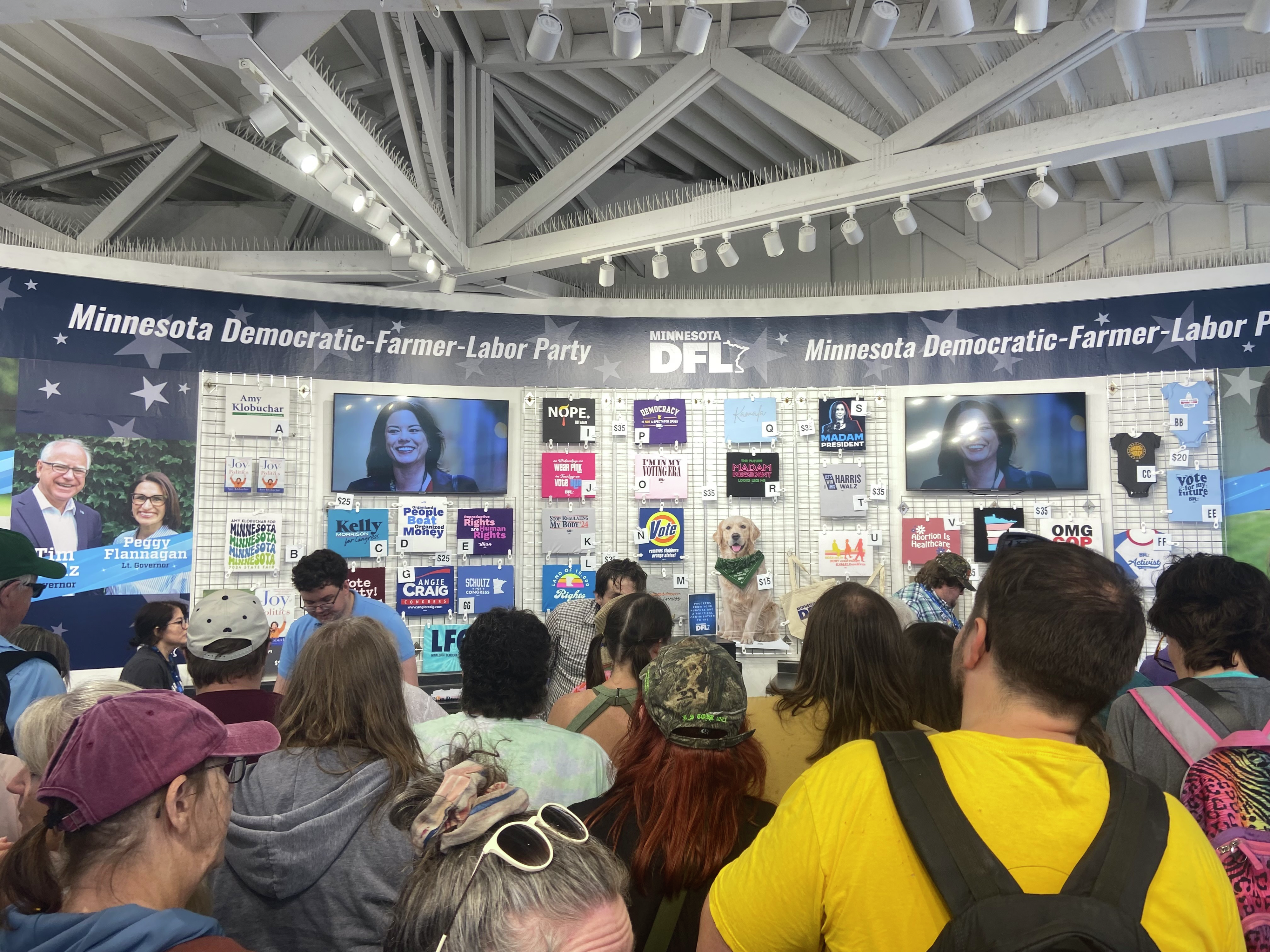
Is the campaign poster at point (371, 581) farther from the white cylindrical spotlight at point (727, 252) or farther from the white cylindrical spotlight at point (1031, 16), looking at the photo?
the white cylindrical spotlight at point (1031, 16)

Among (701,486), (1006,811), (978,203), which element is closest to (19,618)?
(1006,811)

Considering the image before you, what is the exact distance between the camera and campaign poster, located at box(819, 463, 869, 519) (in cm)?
654

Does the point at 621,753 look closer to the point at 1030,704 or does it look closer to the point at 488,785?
the point at 488,785

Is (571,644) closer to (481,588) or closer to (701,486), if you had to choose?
(481,588)

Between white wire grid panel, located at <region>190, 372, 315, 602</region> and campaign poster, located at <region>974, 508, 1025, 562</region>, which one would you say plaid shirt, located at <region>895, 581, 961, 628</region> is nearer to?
campaign poster, located at <region>974, 508, 1025, 562</region>

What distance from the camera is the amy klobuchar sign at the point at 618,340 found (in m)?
5.60

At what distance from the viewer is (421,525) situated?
6352mm

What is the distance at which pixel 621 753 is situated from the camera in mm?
1730

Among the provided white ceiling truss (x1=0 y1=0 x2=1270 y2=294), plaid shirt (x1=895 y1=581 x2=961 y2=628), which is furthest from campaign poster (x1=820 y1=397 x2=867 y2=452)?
plaid shirt (x1=895 y1=581 x2=961 y2=628)

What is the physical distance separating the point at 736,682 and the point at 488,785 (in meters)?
0.63

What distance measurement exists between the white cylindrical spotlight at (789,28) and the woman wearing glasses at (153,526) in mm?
4632


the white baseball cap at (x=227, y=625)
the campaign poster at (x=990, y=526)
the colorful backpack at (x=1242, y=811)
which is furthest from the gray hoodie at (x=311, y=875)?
the campaign poster at (x=990, y=526)

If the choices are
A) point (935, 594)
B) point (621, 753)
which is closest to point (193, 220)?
point (935, 594)

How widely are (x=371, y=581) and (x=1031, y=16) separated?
517 centimetres
